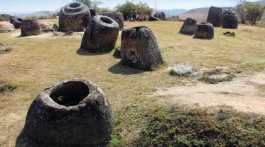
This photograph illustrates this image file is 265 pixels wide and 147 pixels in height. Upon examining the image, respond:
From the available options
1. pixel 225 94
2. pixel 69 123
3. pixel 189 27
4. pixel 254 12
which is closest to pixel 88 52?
pixel 225 94

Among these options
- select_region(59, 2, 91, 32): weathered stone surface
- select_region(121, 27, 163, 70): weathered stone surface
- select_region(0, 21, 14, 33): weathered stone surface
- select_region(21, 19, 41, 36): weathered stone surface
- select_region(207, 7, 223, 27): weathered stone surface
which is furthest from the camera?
select_region(207, 7, 223, 27): weathered stone surface

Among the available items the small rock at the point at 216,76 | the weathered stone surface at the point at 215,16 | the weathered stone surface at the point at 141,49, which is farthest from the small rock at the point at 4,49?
the weathered stone surface at the point at 215,16

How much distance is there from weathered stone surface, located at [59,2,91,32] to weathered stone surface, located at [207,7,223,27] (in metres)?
13.2

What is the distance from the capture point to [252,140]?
7.77m

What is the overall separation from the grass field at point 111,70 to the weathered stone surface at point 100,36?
908mm

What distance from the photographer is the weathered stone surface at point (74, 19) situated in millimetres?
22953

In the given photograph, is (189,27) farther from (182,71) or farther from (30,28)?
(182,71)

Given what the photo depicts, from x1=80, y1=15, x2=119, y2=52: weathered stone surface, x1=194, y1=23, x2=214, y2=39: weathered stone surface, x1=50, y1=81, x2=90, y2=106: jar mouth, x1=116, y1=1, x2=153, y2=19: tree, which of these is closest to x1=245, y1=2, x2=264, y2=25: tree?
x1=116, y1=1, x2=153, y2=19: tree

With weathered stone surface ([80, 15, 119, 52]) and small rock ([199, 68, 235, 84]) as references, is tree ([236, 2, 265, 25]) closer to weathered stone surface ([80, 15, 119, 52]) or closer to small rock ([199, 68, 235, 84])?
weathered stone surface ([80, 15, 119, 52])

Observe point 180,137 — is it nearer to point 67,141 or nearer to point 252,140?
point 252,140

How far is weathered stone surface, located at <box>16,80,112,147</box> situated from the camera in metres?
8.06

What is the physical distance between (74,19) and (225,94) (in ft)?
48.3

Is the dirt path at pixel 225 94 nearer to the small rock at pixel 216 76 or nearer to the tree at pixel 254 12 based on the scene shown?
the small rock at pixel 216 76

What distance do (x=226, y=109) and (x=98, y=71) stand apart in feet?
20.5
